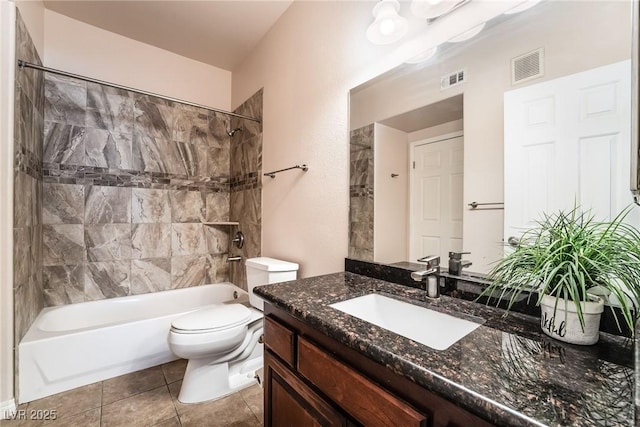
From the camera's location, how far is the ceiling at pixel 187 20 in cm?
201

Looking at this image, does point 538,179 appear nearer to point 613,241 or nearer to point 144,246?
point 613,241

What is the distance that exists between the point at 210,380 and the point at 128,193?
67.8 inches

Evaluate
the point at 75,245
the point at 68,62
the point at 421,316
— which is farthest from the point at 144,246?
the point at 421,316

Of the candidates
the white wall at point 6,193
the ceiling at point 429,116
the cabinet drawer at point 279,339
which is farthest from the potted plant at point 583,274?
the white wall at point 6,193

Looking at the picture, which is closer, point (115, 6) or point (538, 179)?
point (538, 179)

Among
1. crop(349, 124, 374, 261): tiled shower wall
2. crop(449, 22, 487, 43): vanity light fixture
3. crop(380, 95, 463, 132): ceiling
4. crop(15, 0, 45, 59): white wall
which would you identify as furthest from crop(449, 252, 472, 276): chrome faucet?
crop(15, 0, 45, 59): white wall

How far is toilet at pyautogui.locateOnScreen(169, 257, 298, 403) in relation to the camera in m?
1.57

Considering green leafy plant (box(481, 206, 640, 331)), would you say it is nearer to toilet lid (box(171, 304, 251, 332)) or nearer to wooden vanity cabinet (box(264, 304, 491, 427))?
wooden vanity cabinet (box(264, 304, 491, 427))

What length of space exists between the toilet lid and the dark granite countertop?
97cm

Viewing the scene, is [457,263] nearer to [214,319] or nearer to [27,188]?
[214,319]

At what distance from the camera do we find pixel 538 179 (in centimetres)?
88

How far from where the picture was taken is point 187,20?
2.18 m

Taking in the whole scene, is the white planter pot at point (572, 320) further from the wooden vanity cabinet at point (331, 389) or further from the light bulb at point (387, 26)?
the light bulb at point (387, 26)

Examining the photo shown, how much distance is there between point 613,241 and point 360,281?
833mm
